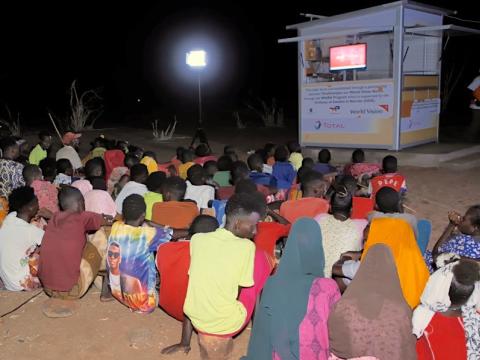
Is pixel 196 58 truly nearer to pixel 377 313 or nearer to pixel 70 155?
pixel 70 155

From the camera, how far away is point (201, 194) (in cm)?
519

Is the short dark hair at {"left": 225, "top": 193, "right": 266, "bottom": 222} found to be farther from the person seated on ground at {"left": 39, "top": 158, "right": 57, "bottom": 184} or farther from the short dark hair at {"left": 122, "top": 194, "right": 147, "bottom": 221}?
the person seated on ground at {"left": 39, "top": 158, "right": 57, "bottom": 184}

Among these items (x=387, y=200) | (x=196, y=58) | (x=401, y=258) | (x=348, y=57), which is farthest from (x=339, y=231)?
(x=196, y=58)

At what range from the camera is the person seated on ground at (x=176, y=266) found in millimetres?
3482

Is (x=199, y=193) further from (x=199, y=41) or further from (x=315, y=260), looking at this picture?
(x=199, y=41)

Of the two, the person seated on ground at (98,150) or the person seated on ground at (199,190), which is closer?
the person seated on ground at (199,190)

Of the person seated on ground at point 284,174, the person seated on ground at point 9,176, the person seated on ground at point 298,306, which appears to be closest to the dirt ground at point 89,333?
the person seated on ground at point 298,306

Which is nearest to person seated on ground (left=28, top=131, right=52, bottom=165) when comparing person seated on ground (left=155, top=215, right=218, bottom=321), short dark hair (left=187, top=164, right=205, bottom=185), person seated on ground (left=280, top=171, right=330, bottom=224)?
short dark hair (left=187, top=164, right=205, bottom=185)

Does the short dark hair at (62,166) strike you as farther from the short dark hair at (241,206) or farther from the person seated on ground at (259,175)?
the short dark hair at (241,206)

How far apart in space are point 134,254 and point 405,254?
1907 mm

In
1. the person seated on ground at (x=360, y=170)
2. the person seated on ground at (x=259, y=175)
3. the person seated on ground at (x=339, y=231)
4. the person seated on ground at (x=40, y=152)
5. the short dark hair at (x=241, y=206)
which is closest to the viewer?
the short dark hair at (x=241, y=206)

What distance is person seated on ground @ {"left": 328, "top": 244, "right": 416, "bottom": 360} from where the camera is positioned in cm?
255

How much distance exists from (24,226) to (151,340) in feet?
4.92

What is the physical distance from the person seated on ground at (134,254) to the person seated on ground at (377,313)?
1.68m
